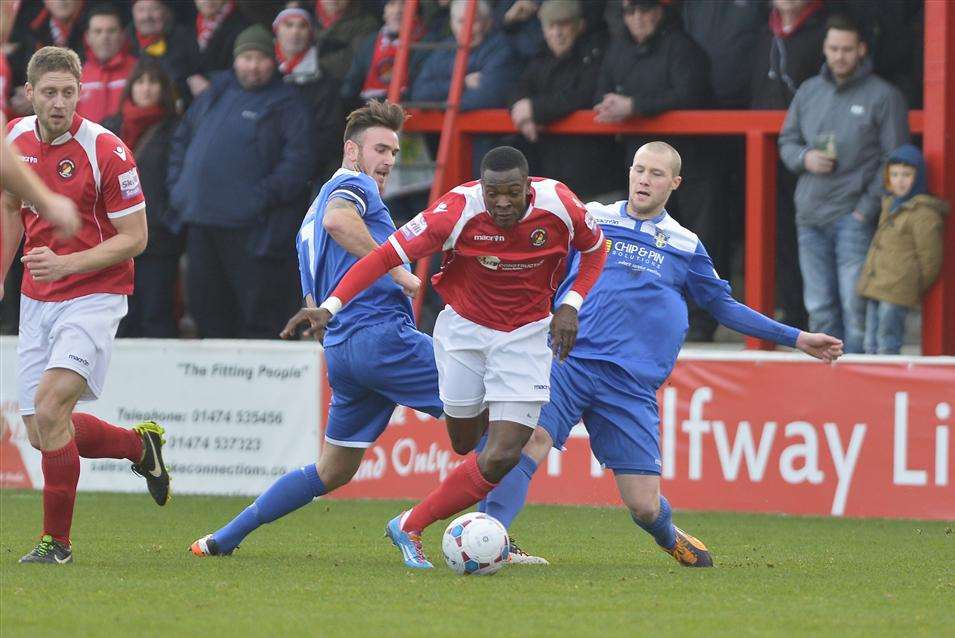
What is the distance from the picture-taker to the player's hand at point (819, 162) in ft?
39.3

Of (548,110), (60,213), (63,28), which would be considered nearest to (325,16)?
(548,110)

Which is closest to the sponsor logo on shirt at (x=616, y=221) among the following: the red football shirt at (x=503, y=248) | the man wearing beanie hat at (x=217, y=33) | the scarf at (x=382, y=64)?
the red football shirt at (x=503, y=248)

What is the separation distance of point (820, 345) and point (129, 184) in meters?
3.26

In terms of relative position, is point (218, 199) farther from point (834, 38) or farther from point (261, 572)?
point (261, 572)

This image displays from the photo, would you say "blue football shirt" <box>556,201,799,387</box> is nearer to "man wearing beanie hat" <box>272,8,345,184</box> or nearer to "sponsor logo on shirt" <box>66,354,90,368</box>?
"sponsor logo on shirt" <box>66,354,90,368</box>

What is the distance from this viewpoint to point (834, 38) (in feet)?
38.8

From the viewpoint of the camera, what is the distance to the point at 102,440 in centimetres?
850

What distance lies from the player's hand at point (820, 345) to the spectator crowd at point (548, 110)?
3.70 m

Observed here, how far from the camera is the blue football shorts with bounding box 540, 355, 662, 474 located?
26.7ft

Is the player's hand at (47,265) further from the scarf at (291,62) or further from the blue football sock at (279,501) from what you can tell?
the scarf at (291,62)

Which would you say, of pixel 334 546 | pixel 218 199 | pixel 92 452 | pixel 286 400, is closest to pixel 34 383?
pixel 92 452

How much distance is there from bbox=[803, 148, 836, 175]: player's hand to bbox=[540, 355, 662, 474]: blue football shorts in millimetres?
4220

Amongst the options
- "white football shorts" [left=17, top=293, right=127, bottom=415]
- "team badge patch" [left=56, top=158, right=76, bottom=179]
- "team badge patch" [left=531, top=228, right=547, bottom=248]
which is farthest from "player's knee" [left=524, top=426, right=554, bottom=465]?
"team badge patch" [left=56, top=158, right=76, bottom=179]

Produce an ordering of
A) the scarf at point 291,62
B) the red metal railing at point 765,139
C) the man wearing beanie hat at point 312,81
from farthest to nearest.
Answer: the scarf at point 291,62, the man wearing beanie hat at point 312,81, the red metal railing at point 765,139
